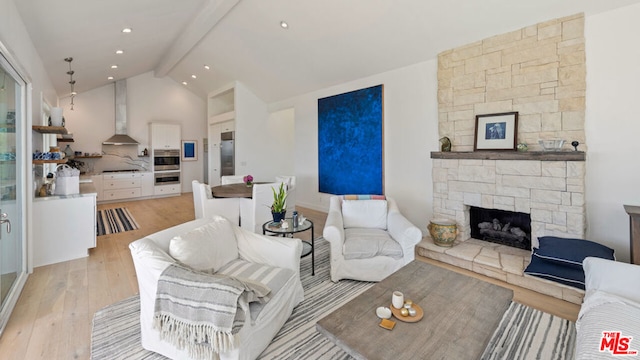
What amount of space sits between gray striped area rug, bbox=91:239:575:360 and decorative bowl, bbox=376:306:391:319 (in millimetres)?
510

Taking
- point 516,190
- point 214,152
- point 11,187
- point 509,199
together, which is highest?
point 214,152

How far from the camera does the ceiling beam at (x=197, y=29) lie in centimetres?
421

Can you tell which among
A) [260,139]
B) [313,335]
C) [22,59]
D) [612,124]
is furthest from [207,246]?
[260,139]

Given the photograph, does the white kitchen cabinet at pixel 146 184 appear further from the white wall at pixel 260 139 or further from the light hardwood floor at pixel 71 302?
the light hardwood floor at pixel 71 302

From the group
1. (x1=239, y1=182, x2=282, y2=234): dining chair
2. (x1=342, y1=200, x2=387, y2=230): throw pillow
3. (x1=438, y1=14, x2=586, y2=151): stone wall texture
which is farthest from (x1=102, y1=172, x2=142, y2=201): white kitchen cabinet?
(x1=438, y1=14, x2=586, y2=151): stone wall texture

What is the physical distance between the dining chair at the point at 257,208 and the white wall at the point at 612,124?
3924mm

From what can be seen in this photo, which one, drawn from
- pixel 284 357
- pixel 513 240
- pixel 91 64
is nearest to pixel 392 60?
pixel 513 240

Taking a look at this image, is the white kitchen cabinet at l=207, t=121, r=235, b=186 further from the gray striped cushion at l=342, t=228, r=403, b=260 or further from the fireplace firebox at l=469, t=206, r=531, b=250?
the fireplace firebox at l=469, t=206, r=531, b=250

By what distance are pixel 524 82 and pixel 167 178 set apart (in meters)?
8.63

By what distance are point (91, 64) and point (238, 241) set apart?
539 cm

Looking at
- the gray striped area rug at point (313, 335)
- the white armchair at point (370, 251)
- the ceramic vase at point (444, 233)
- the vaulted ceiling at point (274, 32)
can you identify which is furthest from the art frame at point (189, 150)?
the ceramic vase at point (444, 233)

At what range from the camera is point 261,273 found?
201cm

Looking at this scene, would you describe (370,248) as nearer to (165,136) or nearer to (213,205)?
(213,205)

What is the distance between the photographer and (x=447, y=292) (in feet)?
5.97
